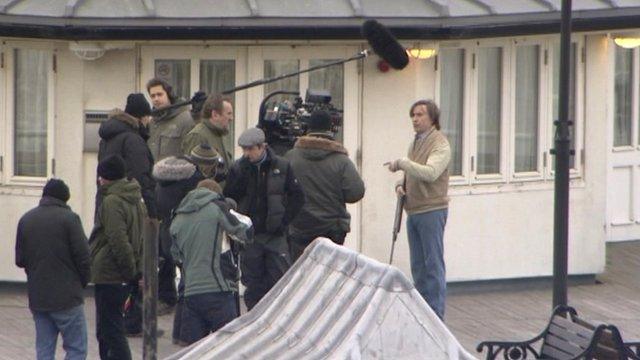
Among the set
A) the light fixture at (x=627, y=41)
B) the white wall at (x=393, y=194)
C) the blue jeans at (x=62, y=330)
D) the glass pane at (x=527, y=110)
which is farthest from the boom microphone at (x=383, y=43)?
the blue jeans at (x=62, y=330)

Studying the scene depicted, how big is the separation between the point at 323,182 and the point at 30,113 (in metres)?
3.35

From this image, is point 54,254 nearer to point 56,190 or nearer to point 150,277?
point 56,190

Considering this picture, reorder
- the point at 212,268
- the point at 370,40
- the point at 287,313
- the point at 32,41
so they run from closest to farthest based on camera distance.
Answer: the point at 287,313 < the point at 212,268 < the point at 370,40 < the point at 32,41

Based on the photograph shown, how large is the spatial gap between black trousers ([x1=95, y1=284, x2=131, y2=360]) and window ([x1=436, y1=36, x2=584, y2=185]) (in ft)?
14.4

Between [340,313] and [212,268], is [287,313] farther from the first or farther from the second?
[212,268]

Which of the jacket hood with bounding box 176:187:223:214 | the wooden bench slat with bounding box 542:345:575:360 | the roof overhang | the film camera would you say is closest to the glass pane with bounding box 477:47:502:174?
the roof overhang

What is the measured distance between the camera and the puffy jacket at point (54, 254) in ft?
34.0

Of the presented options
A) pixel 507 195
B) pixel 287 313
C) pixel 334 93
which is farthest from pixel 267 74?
pixel 287 313

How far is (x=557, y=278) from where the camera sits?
10852mm

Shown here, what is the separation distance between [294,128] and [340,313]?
535 centimetres

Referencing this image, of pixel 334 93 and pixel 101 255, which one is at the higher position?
pixel 334 93

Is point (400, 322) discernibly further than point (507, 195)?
No

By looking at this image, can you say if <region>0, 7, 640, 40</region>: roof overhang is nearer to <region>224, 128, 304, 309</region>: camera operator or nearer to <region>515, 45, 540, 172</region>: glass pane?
<region>515, 45, 540, 172</region>: glass pane

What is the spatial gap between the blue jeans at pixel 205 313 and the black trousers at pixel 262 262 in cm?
101
